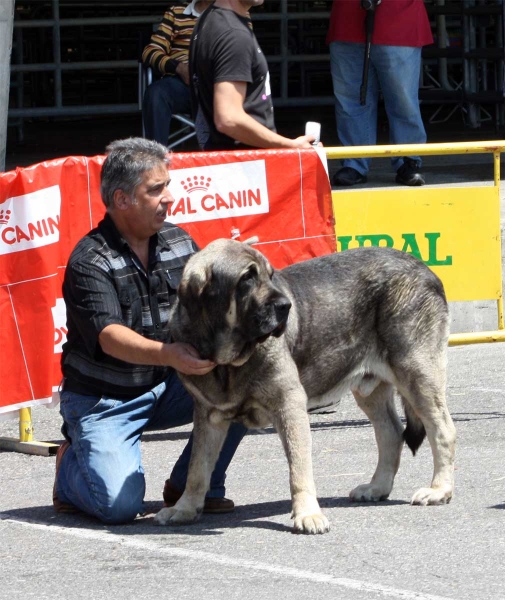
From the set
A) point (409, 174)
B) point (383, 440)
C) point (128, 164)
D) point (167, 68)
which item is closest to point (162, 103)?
point (167, 68)

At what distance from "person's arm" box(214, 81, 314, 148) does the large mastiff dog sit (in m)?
1.34

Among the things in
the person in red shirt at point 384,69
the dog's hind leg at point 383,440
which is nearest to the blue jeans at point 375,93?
the person in red shirt at point 384,69

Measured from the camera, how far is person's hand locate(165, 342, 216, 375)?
4.62 m

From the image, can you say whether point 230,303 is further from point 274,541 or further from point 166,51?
point 166,51

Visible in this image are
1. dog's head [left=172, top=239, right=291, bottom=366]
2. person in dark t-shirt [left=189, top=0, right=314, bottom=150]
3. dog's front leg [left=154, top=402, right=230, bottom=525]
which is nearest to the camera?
dog's head [left=172, top=239, right=291, bottom=366]

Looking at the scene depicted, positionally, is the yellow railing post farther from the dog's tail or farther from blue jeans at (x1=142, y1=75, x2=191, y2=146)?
blue jeans at (x1=142, y1=75, x2=191, y2=146)

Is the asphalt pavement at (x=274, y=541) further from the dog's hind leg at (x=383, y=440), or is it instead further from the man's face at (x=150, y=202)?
the man's face at (x=150, y=202)

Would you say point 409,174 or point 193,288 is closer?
point 193,288

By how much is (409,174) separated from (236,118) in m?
3.45

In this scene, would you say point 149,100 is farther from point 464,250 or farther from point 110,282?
point 110,282

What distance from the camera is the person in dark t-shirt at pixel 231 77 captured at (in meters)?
6.33

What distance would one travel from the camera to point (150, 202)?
502 centimetres

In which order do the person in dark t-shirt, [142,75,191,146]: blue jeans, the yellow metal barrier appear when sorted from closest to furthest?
the person in dark t-shirt, the yellow metal barrier, [142,75,191,146]: blue jeans

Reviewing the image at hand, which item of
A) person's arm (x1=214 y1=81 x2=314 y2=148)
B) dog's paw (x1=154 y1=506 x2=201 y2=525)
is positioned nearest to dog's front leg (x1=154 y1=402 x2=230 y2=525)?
dog's paw (x1=154 y1=506 x2=201 y2=525)
